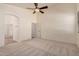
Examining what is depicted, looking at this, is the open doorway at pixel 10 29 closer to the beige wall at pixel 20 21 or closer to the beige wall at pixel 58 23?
the beige wall at pixel 20 21

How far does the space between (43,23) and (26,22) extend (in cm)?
30

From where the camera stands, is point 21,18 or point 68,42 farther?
point 21,18

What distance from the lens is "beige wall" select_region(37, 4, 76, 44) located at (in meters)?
1.37

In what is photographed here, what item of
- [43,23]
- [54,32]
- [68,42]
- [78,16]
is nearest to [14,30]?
[43,23]

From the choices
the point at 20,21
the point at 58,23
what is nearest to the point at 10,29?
the point at 20,21

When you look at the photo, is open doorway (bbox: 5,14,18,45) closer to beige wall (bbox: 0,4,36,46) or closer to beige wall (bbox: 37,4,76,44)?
beige wall (bbox: 0,4,36,46)

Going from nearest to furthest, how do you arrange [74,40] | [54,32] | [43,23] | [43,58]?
[43,58] → [74,40] → [54,32] → [43,23]

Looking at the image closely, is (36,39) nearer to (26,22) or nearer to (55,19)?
(26,22)

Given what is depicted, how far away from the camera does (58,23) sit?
1.45m

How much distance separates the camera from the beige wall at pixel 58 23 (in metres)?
1.37

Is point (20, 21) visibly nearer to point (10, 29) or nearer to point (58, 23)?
point (10, 29)

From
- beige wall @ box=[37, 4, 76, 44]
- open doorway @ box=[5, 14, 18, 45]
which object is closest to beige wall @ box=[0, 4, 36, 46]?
open doorway @ box=[5, 14, 18, 45]

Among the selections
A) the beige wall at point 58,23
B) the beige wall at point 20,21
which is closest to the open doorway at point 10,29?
the beige wall at point 20,21

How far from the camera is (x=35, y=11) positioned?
147cm
